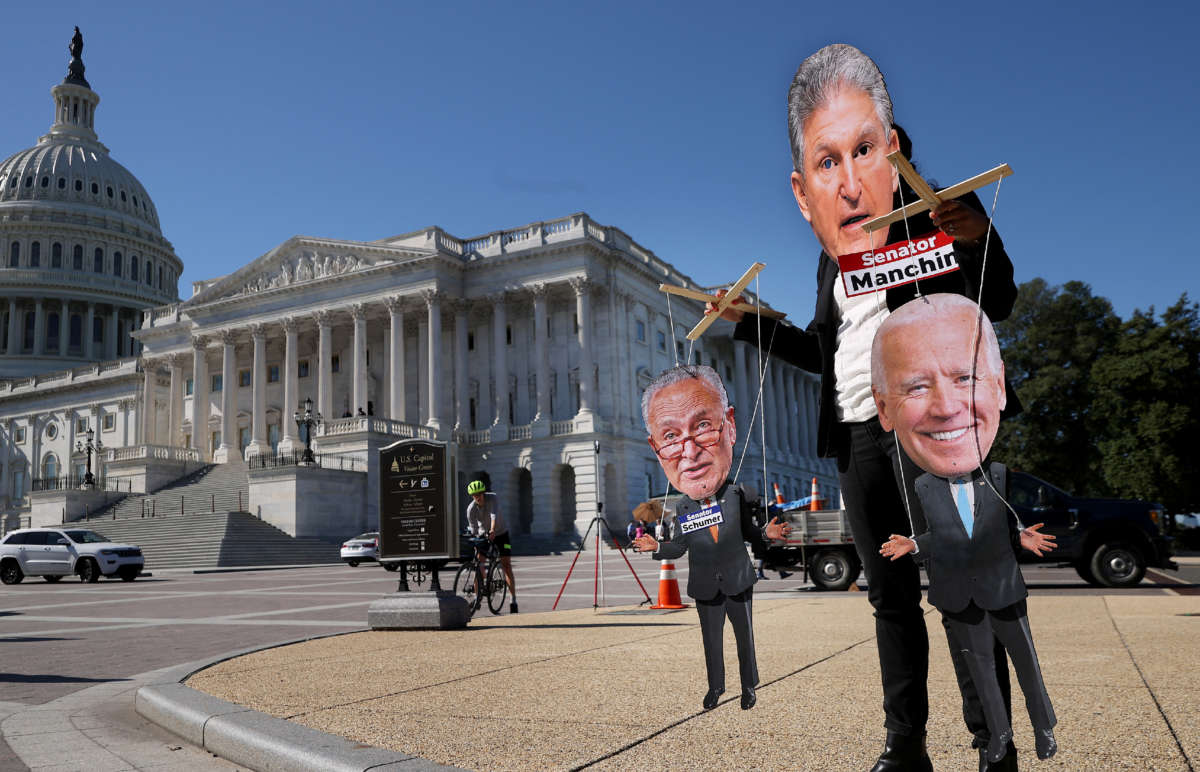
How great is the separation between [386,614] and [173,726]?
5756 millimetres

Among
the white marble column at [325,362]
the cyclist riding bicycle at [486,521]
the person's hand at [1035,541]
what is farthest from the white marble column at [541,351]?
the person's hand at [1035,541]

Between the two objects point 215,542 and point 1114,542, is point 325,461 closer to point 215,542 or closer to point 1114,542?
point 215,542

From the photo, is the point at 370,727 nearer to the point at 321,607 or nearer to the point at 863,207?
the point at 863,207

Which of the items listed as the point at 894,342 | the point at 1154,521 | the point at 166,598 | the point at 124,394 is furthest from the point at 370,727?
the point at 124,394

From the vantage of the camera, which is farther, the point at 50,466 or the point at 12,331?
the point at 12,331

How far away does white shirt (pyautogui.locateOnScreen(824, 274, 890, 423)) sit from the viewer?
3078 mm

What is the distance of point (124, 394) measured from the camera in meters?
85.9

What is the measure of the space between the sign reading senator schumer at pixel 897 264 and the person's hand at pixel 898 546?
0.83 m

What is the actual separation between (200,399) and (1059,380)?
58679mm

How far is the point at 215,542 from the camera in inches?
1720

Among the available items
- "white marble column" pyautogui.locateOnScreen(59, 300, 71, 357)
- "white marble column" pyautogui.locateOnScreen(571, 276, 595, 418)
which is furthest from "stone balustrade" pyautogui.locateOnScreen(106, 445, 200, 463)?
"white marble column" pyautogui.locateOnScreen(59, 300, 71, 357)

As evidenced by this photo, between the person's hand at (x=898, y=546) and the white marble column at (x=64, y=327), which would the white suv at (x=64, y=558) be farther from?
the white marble column at (x=64, y=327)

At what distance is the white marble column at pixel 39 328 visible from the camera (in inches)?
4459

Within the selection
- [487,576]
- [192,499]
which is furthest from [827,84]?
[192,499]
